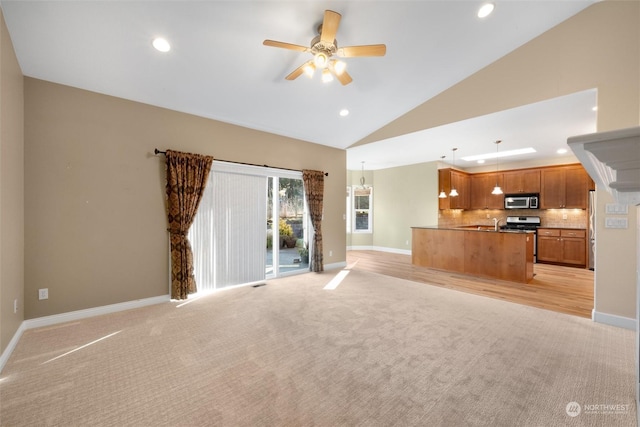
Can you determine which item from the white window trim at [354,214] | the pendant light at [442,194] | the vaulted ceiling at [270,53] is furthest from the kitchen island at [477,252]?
the white window trim at [354,214]

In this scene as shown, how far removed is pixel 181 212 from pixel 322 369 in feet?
9.76

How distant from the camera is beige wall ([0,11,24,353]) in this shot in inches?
91.2

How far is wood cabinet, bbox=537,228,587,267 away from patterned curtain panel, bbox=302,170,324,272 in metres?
5.84

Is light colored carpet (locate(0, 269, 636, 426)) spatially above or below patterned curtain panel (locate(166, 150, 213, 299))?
below

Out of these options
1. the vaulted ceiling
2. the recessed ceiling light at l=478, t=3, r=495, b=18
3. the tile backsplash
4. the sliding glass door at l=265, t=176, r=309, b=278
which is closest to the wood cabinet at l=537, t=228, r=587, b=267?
the tile backsplash

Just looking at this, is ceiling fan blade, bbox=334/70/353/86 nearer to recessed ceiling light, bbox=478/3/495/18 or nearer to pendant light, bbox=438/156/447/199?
recessed ceiling light, bbox=478/3/495/18

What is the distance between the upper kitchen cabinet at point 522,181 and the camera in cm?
708

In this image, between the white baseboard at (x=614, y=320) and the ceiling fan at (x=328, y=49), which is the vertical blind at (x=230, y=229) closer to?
the ceiling fan at (x=328, y=49)

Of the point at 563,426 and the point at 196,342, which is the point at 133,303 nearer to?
the point at 196,342

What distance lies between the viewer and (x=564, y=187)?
666 centimetres

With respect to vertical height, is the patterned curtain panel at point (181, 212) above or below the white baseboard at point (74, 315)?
above

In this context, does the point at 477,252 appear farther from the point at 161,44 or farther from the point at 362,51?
the point at 161,44

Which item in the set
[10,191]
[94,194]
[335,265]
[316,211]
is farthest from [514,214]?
[10,191]
